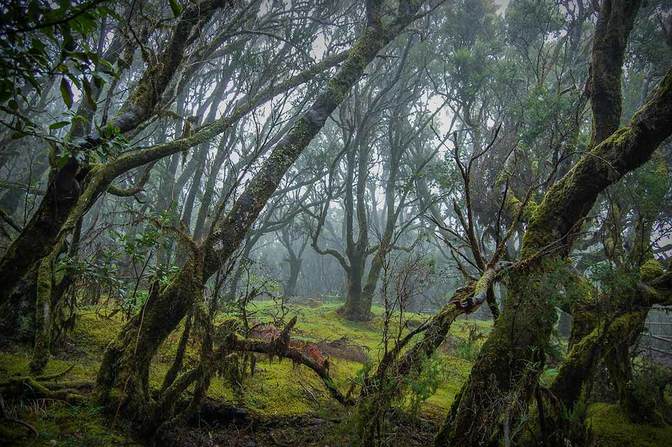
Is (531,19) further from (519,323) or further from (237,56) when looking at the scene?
(519,323)

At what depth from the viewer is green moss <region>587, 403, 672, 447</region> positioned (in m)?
3.98

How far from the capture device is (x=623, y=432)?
418 cm

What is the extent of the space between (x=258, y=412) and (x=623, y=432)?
Result: 13.9 ft

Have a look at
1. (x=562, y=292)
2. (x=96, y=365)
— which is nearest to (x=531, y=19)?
(x=562, y=292)

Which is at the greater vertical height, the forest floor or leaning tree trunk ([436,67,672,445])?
leaning tree trunk ([436,67,672,445])

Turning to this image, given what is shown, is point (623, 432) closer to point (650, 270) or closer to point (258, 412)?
point (650, 270)

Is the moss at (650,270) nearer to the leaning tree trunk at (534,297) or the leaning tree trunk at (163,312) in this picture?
the leaning tree trunk at (534,297)

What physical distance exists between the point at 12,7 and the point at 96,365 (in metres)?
3.71

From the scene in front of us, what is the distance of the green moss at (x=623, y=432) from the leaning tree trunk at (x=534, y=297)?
68.9 inches

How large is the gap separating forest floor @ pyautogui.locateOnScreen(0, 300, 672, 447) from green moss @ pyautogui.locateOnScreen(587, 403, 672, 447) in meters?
0.01

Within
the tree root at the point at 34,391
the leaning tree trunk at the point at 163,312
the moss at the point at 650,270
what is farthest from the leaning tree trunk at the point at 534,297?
the tree root at the point at 34,391

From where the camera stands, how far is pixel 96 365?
12.6 ft

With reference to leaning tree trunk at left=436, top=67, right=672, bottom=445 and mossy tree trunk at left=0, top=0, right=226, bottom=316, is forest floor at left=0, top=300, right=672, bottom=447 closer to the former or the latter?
leaning tree trunk at left=436, top=67, right=672, bottom=445

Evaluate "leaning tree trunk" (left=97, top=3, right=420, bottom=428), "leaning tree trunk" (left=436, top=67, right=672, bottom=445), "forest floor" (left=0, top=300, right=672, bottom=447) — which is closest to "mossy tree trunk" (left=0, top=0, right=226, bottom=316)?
"leaning tree trunk" (left=97, top=3, right=420, bottom=428)
